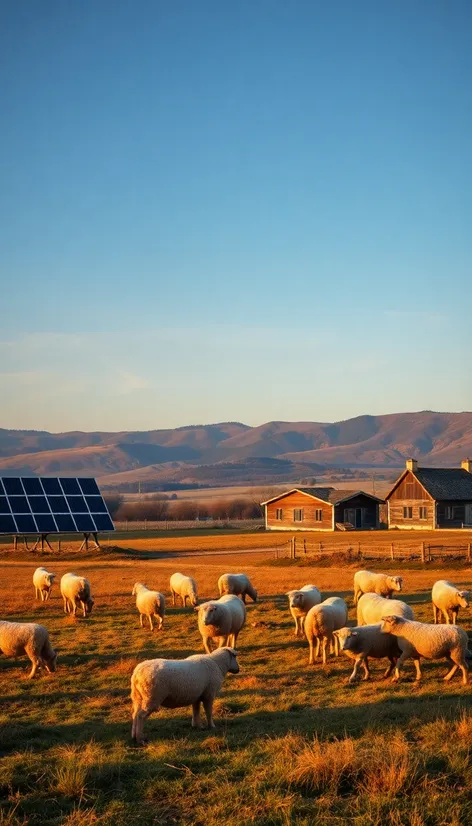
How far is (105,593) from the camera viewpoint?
31.1m

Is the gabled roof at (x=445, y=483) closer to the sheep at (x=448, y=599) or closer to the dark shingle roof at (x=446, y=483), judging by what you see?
the dark shingle roof at (x=446, y=483)

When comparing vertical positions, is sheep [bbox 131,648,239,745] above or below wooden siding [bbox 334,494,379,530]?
above

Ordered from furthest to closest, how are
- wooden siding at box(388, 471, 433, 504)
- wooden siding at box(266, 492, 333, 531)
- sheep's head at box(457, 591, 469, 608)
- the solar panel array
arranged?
wooden siding at box(266, 492, 333, 531) → wooden siding at box(388, 471, 433, 504) → the solar panel array → sheep's head at box(457, 591, 469, 608)

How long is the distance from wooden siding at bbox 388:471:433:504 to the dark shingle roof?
0.54 m

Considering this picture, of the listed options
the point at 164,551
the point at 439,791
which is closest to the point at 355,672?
the point at 439,791

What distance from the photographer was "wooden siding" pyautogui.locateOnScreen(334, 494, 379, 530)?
77812 mm

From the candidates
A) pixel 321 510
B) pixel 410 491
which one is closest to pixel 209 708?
pixel 410 491

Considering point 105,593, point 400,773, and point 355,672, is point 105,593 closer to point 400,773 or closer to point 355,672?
point 355,672

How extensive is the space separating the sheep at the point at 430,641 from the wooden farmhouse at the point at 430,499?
192ft

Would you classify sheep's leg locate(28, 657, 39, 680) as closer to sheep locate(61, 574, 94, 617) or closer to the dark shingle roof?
sheep locate(61, 574, 94, 617)

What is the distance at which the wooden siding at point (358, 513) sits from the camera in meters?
77.8

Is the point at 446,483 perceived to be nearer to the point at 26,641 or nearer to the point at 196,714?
the point at 26,641

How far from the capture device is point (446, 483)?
74.6m

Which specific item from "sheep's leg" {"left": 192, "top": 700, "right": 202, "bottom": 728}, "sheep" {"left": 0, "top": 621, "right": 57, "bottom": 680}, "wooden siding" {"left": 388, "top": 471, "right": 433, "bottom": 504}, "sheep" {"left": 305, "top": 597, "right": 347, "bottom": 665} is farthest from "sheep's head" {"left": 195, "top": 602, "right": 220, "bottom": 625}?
"wooden siding" {"left": 388, "top": 471, "right": 433, "bottom": 504}
